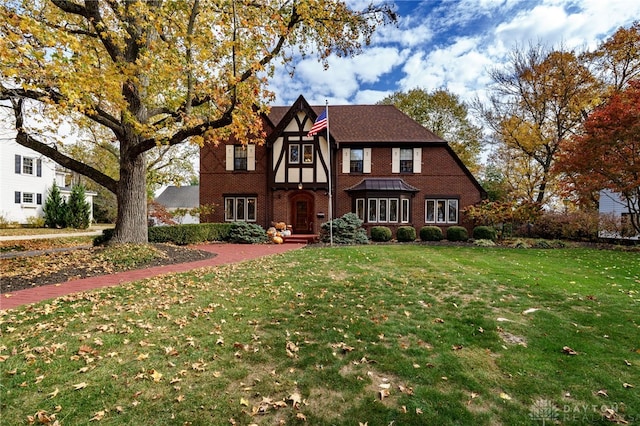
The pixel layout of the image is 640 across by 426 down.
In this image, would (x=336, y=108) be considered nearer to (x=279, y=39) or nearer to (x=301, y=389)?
(x=279, y=39)

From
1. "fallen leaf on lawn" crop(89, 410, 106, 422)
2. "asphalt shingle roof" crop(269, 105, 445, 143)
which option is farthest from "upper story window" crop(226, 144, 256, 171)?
"fallen leaf on lawn" crop(89, 410, 106, 422)

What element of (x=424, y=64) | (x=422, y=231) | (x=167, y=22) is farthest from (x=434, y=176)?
(x=167, y=22)

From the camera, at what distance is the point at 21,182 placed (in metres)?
24.2

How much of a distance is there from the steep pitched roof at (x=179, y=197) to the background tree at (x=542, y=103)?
40011mm

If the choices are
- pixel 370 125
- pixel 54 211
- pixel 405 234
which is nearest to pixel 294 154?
pixel 370 125

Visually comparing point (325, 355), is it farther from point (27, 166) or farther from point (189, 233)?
point (27, 166)

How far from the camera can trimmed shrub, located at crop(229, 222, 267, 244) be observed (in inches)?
674

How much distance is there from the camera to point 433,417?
8.85 ft

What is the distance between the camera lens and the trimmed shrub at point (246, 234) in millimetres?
17109

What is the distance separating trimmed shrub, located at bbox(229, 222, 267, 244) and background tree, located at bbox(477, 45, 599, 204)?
17.4 m

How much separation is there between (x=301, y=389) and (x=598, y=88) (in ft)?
85.6

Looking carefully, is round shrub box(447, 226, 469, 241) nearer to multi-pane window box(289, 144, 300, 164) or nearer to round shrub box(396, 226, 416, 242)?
round shrub box(396, 226, 416, 242)

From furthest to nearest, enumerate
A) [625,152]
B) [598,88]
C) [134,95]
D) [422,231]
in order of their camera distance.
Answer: [598,88], [422,231], [625,152], [134,95]

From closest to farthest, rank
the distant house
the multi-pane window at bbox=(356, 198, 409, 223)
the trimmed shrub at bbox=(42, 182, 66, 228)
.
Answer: the multi-pane window at bbox=(356, 198, 409, 223) < the trimmed shrub at bbox=(42, 182, 66, 228) < the distant house
